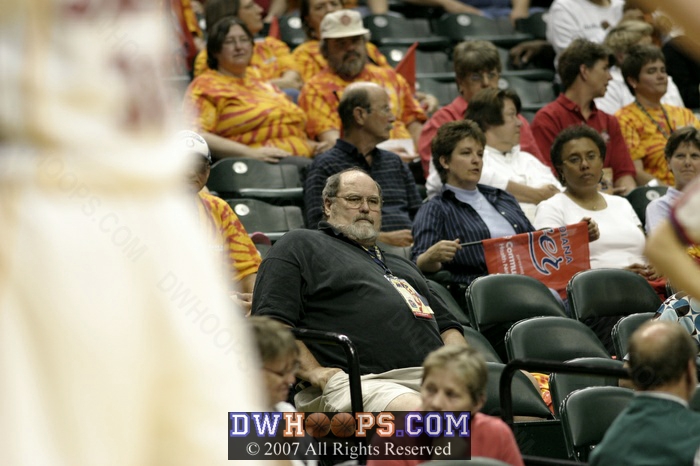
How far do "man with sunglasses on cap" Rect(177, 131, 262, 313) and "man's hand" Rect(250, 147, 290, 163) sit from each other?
137 centimetres

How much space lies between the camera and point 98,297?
1.14 metres

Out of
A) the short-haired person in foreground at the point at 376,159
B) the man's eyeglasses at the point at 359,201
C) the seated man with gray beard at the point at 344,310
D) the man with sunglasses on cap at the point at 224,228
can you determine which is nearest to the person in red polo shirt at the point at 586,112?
the short-haired person in foreground at the point at 376,159

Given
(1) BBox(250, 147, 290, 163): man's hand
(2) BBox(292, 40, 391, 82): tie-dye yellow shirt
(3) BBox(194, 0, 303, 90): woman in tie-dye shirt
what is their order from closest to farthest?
(1) BBox(250, 147, 290, 163): man's hand < (3) BBox(194, 0, 303, 90): woman in tie-dye shirt < (2) BBox(292, 40, 391, 82): tie-dye yellow shirt

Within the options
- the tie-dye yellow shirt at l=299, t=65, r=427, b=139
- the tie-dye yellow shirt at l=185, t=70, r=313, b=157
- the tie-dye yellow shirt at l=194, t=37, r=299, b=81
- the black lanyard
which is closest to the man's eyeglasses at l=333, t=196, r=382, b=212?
the tie-dye yellow shirt at l=185, t=70, r=313, b=157

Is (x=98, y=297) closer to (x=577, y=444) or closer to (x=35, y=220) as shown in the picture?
(x=35, y=220)

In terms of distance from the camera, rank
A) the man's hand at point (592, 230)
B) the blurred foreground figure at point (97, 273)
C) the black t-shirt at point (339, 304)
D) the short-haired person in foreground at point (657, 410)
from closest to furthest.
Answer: the blurred foreground figure at point (97, 273), the short-haired person in foreground at point (657, 410), the black t-shirt at point (339, 304), the man's hand at point (592, 230)

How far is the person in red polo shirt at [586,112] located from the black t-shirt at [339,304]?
311cm

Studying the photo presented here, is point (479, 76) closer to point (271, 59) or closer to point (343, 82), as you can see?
point (343, 82)

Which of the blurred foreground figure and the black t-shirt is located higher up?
the black t-shirt

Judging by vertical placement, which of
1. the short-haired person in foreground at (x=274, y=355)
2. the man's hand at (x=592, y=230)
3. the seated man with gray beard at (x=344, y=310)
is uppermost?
the man's hand at (x=592, y=230)

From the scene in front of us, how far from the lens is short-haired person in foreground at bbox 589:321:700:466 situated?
2.98 m

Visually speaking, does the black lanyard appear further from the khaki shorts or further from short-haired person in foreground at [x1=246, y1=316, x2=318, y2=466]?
short-haired person in foreground at [x1=246, y1=316, x2=318, y2=466]

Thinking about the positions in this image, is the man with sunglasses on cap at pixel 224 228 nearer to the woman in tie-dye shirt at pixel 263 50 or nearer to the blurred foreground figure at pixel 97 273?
the woman in tie-dye shirt at pixel 263 50

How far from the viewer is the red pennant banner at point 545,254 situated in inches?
221
